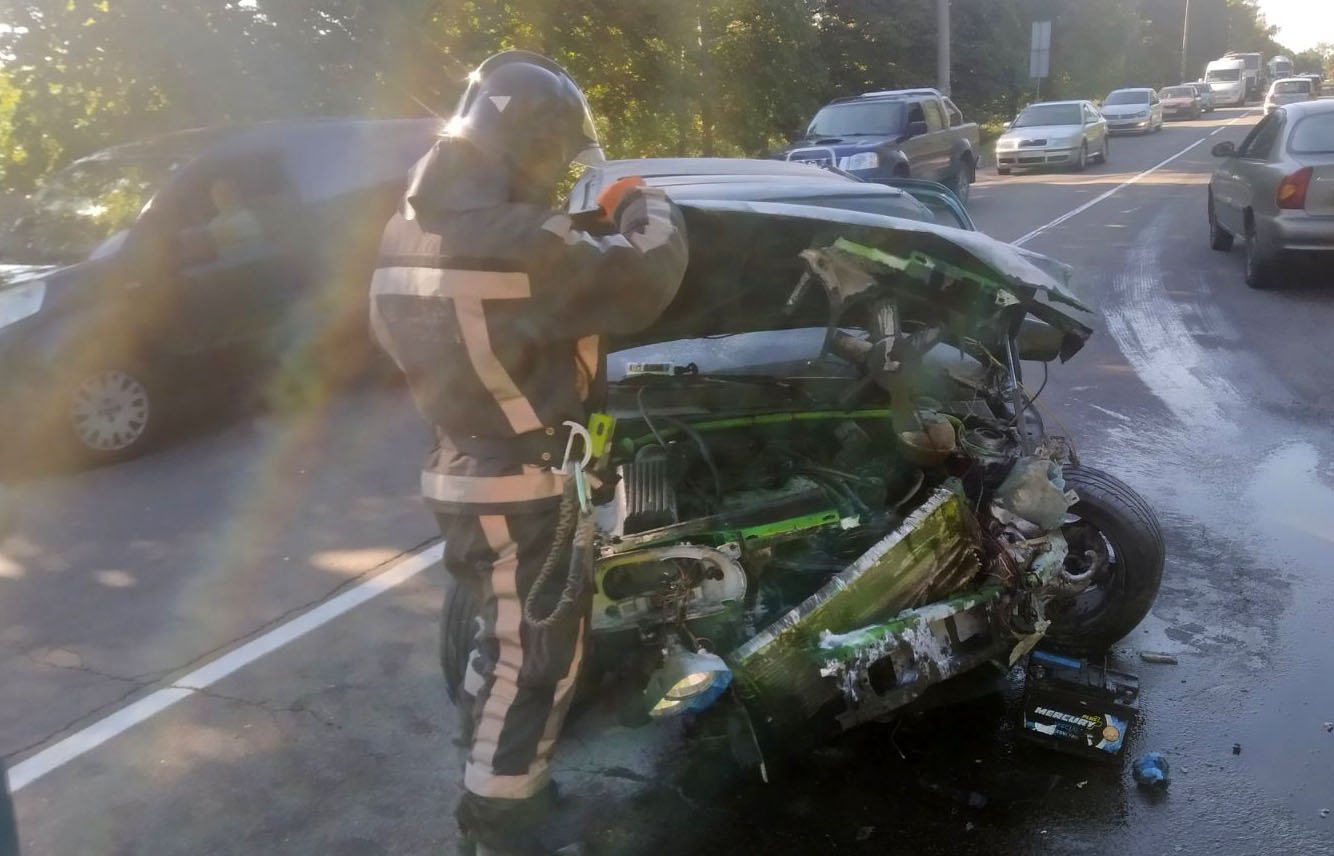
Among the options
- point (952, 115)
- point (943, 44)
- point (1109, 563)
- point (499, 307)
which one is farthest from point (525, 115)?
point (943, 44)

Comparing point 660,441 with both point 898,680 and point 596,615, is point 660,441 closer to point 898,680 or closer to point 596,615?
point 596,615

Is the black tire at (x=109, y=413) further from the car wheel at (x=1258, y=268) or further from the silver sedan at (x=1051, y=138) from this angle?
the silver sedan at (x=1051, y=138)

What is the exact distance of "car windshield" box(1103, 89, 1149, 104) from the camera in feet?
122

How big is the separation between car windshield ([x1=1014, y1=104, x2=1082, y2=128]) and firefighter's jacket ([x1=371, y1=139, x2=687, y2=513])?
2476 centimetres

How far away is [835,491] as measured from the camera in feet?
12.0

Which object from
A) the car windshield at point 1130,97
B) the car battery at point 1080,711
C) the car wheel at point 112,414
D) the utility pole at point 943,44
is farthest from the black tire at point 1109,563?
the car windshield at point 1130,97

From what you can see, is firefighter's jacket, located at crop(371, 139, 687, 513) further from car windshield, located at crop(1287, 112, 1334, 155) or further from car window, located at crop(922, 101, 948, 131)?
car window, located at crop(922, 101, 948, 131)

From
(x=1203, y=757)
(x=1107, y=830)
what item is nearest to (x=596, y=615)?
(x=1107, y=830)

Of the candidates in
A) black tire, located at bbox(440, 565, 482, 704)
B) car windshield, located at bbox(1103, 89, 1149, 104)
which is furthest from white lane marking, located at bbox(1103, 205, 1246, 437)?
car windshield, located at bbox(1103, 89, 1149, 104)

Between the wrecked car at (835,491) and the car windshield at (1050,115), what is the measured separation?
23.2m

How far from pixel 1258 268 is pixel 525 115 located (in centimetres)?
993

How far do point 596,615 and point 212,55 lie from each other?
11.5m

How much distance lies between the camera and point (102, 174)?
26.2 feet

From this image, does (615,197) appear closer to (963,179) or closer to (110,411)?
(110,411)
